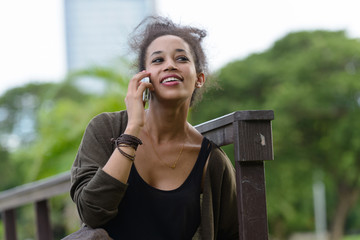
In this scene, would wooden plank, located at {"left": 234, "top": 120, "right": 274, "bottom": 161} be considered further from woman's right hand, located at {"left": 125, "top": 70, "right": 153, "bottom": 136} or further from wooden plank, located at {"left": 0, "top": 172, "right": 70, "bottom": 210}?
wooden plank, located at {"left": 0, "top": 172, "right": 70, "bottom": 210}

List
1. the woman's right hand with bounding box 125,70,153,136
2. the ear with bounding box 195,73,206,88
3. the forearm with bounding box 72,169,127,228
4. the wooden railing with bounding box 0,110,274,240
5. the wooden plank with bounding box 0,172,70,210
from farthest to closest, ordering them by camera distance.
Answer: the wooden plank with bounding box 0,172,70,210
the ear with bounding box 195,73,206,88
the woman's right hand with bounding box 125,70,153,136
the forearm with bounding box 72,169,127,228
the wooden railing with bounding box 0,110,274,240

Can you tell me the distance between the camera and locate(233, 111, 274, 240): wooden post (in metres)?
1.86

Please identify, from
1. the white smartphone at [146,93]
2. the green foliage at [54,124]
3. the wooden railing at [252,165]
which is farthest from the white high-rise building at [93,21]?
the wooden railing at [252,165]

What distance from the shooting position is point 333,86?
18.2 m

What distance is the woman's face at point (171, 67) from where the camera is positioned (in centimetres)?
220

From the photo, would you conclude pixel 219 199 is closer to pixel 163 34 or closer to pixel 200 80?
pixel 200 80

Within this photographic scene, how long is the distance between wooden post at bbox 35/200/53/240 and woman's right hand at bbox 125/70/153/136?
2264 millimetres

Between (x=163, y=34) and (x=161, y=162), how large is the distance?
523 millimetres

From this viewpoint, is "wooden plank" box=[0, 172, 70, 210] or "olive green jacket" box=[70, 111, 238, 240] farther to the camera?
"wooden plank" box=[0, 172, 70, 210]

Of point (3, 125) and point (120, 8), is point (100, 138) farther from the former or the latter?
point (120, 8)

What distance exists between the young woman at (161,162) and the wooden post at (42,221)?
2.10 meters

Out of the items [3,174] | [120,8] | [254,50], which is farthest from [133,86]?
[120,8]

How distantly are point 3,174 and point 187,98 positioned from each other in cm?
2669

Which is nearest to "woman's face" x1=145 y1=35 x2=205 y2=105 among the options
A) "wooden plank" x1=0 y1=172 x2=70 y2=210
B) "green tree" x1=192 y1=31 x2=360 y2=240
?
"wooden plank" x1=0 y1=172 x2=70 y2=210
